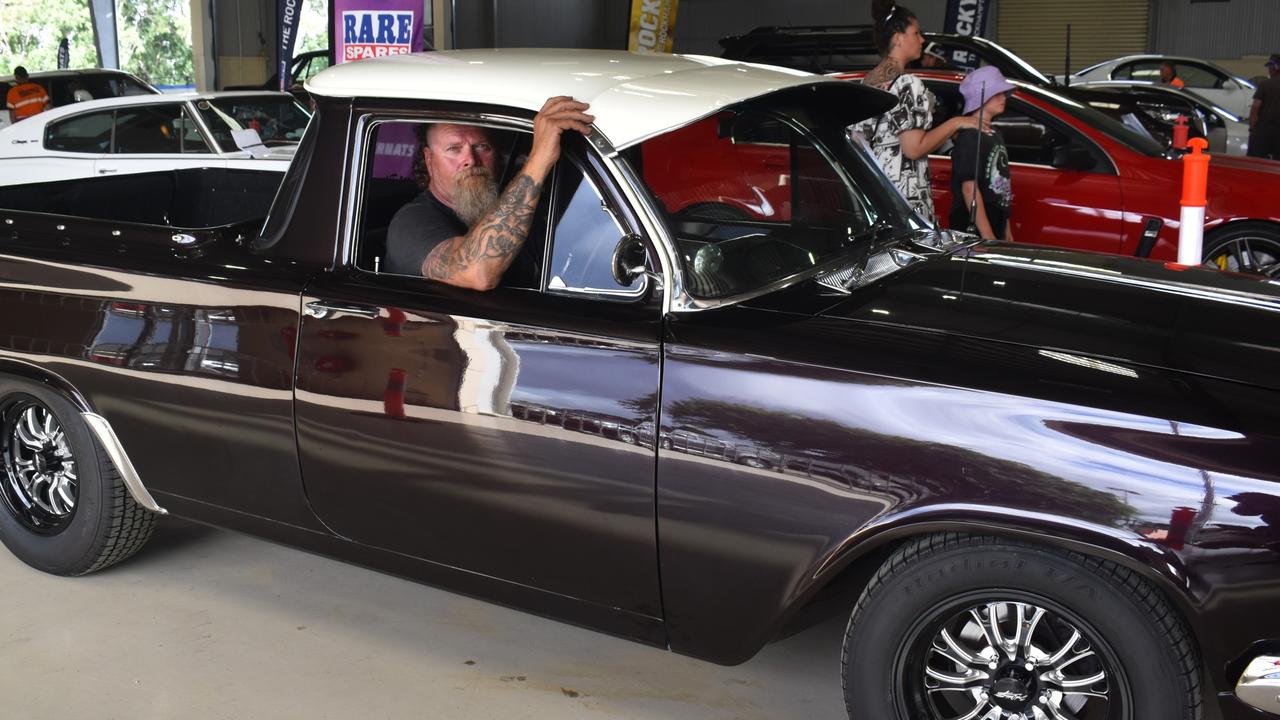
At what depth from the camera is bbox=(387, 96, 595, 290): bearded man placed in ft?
9.73

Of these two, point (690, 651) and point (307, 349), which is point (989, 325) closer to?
point (690, 651)

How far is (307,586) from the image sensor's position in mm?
4105

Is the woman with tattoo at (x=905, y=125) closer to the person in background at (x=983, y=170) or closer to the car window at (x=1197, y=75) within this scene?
the person in background at (x=983, y=170)

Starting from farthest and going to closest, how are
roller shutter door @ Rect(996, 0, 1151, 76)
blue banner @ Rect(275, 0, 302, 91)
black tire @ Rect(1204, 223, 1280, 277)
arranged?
roller shutter door @ Rect(996, 0, 1151, 76) → blue banner @ Rect(275, 0, 302, 91) → black tire @ Rect(1204, 223, 1280, 277)

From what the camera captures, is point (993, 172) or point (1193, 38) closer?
point (993, 172)

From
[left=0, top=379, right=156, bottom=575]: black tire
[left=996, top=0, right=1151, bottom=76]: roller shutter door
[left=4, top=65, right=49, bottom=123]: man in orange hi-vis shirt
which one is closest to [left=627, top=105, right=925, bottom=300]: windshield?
[left=0, top=379, right=156, bottom=575]: black tire

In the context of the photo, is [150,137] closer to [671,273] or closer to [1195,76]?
[671,273]

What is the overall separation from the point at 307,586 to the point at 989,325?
253cm

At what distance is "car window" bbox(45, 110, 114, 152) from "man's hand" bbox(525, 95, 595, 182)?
334 inches

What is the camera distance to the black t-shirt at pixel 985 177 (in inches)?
228

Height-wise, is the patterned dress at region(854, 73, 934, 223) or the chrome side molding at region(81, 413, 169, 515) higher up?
the patterned dress at region(854, 73, 934, 223)


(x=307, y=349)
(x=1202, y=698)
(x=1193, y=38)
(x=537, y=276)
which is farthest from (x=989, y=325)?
(x=1193, y=38)

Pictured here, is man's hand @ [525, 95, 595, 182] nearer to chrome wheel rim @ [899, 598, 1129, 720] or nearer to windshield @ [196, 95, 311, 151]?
chrome wheel rim @ [899, 598, 1129, 720]

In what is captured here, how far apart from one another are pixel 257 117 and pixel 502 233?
8.11 metres
